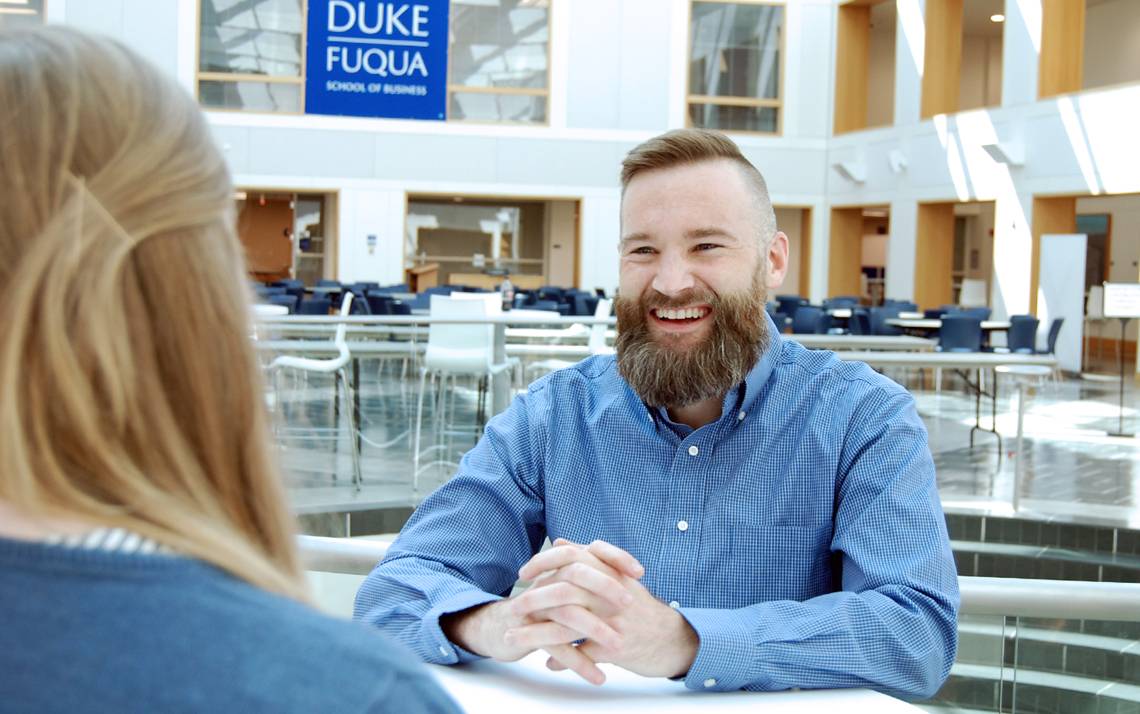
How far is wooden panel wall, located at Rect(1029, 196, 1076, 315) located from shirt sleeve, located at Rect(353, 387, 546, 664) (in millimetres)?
15169

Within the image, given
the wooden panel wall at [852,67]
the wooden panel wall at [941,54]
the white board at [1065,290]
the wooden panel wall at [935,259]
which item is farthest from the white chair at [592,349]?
the wooden panel wall at [852,67]

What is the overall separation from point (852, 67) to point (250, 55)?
9.93 meters

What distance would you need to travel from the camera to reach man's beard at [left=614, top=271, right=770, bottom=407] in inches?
65.1

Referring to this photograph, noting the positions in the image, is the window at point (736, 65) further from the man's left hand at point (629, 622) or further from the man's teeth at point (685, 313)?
the man's left hand at point (629, 622)

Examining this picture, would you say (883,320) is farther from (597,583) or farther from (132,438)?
(132,438)

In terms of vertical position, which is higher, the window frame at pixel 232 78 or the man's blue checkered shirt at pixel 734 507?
the window frame at pixel 232 78

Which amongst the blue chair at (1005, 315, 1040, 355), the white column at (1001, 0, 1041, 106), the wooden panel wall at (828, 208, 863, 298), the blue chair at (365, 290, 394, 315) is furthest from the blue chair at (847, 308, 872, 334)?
the wooden panel wall at (828, 208, 863, 298)

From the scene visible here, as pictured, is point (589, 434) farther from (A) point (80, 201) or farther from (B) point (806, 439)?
(A) point (80, 201)

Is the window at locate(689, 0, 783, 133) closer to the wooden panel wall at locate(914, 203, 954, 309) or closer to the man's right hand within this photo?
the wooden panel wall at locate(914, 203, 954, 309)

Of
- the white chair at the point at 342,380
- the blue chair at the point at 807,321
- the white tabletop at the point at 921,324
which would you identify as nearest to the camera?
the white chair at the point at 342,380

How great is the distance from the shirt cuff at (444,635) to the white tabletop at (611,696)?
3cm

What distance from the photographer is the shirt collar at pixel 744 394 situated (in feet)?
5.37

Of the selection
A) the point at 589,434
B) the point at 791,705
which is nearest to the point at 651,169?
the point at 589,434

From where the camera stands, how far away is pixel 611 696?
109 cm
